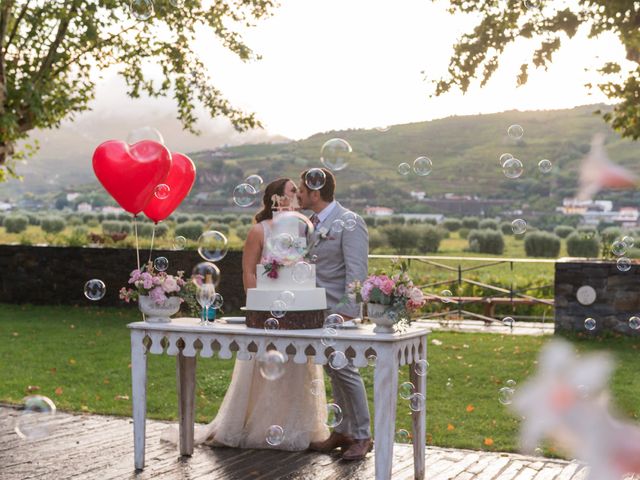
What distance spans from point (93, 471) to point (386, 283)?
85.9 inches

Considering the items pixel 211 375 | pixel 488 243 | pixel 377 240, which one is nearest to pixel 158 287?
pixel 211 375

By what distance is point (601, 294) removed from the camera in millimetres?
11617

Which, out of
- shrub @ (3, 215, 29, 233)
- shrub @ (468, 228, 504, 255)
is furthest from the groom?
shrub @ (3, 215, 29, 233)

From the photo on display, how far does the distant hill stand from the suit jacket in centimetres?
5267

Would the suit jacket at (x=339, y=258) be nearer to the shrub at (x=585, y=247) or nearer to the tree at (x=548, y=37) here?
the tree at (x=548, y=37)

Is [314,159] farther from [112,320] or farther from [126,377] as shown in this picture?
[126,377]

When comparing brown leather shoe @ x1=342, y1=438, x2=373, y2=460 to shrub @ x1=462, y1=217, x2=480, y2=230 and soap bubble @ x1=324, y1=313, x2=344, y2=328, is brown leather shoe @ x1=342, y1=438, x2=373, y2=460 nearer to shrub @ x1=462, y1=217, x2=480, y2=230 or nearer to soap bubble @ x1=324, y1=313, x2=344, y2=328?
soap bubble @ x1=324, y1=313, x2=344, y2=328

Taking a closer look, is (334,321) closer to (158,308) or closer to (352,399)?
(352,399)

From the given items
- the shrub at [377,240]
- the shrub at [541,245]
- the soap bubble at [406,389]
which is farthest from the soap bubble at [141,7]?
the shrub at [541,245]

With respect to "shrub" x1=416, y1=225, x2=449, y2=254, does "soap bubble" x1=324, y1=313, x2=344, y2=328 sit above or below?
above

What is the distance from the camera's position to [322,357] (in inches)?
203

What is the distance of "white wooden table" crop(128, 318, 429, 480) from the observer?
Answer: 196 inches

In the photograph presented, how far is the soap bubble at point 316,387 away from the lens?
19.9 ft

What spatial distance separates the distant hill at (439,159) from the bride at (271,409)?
52.4 metres
